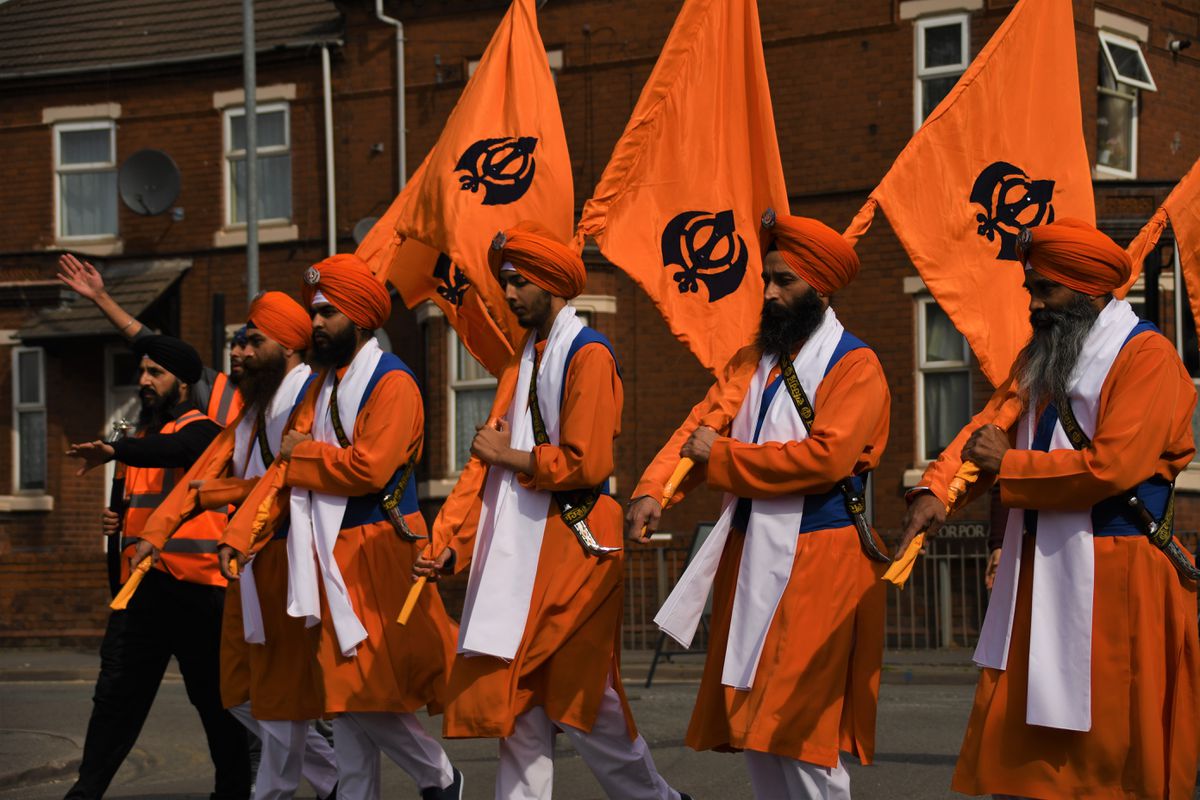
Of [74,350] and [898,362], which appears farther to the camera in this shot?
[74,350]

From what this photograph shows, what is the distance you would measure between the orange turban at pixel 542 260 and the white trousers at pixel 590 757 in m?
1.50

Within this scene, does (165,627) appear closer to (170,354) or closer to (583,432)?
(170,354)

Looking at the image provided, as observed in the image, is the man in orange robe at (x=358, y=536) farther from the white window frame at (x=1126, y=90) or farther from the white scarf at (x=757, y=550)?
the white window frame at (x=1126, y=90)

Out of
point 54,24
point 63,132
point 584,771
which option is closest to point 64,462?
point 63,132

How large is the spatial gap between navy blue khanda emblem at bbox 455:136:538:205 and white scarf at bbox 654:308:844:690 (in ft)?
8.24

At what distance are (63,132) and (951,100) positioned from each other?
21.0 meters

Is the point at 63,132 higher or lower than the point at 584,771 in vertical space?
higher

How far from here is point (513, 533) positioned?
6836mm

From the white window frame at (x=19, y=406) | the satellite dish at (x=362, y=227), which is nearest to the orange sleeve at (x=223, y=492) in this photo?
the satellite dish at (x=362, y=227)

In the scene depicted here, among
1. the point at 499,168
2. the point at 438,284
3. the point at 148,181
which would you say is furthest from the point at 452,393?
the point at 499,168

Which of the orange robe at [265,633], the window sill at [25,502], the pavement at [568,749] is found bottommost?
the pavement at [568,749]

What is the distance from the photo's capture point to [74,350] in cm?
2633

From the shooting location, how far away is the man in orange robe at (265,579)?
25.0ft

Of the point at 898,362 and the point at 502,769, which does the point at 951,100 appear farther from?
the point at 898,362
